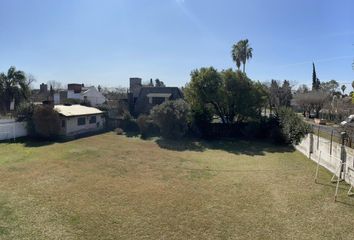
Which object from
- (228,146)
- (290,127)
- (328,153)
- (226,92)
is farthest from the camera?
(226,92)

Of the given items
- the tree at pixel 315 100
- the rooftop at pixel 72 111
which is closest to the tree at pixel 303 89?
the tree at pixel 315 100

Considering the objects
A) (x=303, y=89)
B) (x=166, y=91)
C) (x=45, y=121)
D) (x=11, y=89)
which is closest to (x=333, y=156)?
(x=45, y=121)

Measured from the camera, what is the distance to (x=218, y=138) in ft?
80.4

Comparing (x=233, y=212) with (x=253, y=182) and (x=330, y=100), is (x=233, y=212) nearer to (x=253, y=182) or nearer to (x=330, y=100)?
(x=253, y=182)

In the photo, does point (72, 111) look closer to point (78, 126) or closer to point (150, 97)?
point (78, 126)

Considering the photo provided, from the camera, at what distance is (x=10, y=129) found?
21.6 m

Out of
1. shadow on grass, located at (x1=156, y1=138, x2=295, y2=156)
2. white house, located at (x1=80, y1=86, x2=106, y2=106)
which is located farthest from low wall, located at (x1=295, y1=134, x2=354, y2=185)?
white house, located at (x1=80, y1=86, x2=106, y2=106)

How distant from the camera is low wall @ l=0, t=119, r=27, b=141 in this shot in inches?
840

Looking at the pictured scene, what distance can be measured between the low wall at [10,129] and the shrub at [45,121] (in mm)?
1348

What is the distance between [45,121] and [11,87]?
31.3 feet

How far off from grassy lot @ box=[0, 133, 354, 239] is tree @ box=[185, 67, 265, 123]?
7.98 meters

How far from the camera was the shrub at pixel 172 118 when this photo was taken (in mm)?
22797

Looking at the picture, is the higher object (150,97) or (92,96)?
(92,96)

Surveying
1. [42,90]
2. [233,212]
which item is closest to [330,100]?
[233,212]
